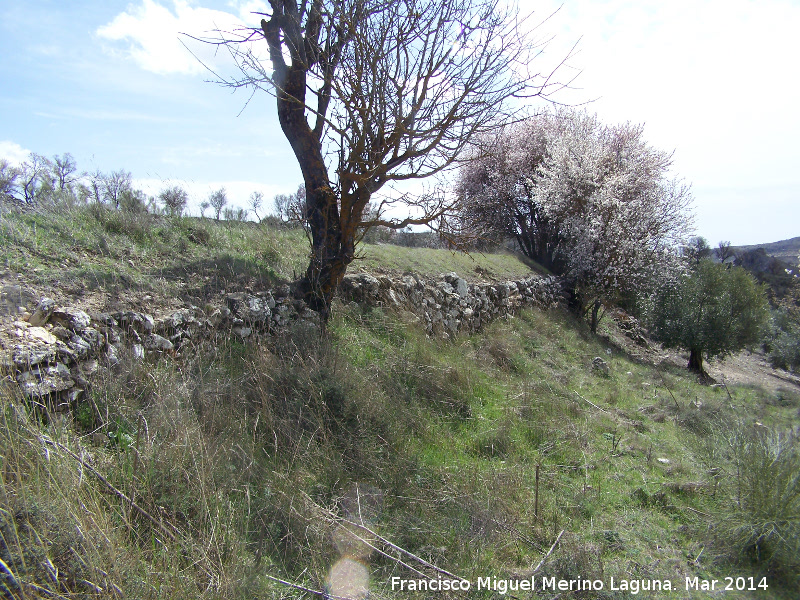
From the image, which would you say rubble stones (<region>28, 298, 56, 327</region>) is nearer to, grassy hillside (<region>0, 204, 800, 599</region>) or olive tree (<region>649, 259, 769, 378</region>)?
grassy hillside (<region>0, 204, 800, 599</region>)

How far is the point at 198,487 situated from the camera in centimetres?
298

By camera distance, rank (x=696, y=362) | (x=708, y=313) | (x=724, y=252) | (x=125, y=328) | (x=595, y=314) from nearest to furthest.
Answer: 1. (x=125, y=328)
2. (x=708, y=313)
3. (x=696, y=362)
4. (x=595, y=314)
5. (x=724, y=252)

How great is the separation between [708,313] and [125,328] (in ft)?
48.1

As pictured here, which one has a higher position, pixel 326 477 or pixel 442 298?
pixel 442 298

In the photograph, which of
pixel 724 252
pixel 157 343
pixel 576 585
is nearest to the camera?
pixel 576 585

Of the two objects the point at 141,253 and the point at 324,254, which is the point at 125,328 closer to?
the point at 141,253

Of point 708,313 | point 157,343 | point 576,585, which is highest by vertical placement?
point 157,343

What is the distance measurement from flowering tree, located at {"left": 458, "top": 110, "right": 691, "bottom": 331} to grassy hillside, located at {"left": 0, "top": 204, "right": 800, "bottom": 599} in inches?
344

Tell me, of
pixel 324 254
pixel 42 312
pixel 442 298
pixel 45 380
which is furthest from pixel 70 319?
pixel 442 298

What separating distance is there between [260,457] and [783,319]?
22.8 m

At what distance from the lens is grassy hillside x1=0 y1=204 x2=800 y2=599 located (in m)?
2.57

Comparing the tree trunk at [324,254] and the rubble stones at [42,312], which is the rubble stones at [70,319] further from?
the tree trunk at [324,254]

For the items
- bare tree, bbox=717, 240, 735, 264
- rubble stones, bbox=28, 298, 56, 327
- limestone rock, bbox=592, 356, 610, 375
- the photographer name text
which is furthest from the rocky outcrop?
bare tree, bbox=717, 240, 735, 264

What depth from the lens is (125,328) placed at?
4102 mm
